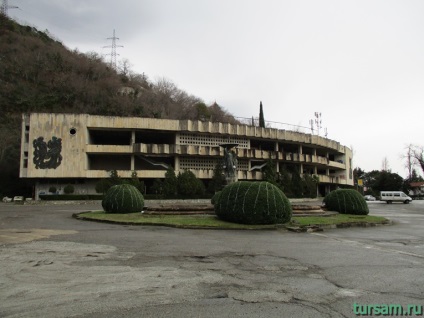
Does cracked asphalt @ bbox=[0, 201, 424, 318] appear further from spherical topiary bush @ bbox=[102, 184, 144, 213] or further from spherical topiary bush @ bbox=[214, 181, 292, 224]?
spherical topiary bush @ bbox=[102, 184, 144, 213]

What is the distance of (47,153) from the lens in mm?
45406

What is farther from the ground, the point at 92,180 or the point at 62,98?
the point at 62,98

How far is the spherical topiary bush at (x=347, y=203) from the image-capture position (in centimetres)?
2000

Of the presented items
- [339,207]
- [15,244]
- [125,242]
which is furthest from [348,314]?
[339,207]

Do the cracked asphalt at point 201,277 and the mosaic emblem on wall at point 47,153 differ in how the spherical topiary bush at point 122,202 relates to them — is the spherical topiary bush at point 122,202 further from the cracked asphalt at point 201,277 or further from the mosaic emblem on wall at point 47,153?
the mosaic emblem on wall at point 47,153

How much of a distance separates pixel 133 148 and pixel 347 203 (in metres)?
32.9

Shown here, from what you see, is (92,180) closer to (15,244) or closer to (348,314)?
(15,244)

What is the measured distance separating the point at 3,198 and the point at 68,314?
4673cm

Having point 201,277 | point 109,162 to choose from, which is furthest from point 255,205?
point 109,162

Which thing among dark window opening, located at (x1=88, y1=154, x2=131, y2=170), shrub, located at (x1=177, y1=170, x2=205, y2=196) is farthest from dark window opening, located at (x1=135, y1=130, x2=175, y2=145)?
shrub, located at (x1=177, y1=170, x2=205, y2=196)

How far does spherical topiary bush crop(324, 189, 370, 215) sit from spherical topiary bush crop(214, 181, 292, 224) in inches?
283

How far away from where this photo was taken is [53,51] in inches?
3046

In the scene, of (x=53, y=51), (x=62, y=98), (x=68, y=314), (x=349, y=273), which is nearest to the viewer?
(x=68, y=314)

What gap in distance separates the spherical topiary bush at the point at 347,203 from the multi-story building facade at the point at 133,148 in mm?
29932
